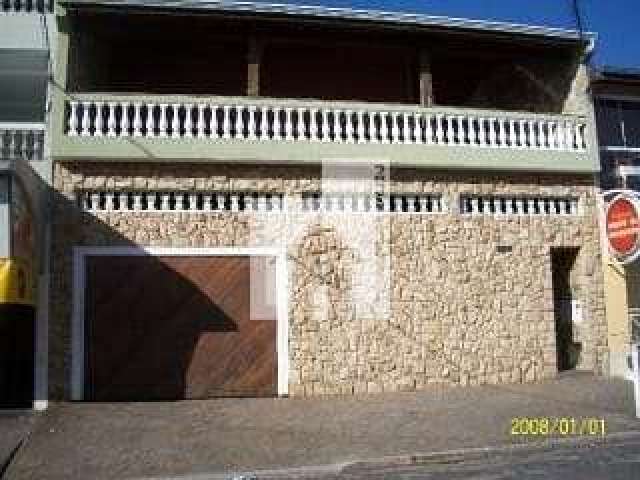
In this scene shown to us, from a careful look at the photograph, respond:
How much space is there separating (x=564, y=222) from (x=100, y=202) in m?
8.96

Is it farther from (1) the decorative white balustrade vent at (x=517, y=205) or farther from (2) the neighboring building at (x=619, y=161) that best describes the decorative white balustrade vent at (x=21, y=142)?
(2) the neighboring building at (x=619, y=161)

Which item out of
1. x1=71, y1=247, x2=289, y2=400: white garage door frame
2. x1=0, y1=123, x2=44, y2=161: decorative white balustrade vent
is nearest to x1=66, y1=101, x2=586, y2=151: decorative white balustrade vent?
x1=0, y1=123, x2=44, y2=161: decorative white balustrade vent

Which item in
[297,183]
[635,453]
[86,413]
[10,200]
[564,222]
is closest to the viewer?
[635,453]

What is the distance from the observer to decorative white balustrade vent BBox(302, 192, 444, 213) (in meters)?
14.5

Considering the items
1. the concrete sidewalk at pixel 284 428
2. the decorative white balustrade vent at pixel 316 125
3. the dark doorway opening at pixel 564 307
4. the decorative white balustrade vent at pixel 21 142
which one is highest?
the decorative white balustrade vent at pixel 316 125

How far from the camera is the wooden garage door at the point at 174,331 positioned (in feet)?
44.1

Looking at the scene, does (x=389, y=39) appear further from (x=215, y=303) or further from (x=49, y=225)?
(x=49, y=225)

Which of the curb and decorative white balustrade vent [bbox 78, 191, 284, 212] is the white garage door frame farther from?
the curb

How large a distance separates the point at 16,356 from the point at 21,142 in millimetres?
3773

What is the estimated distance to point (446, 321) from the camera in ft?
48.0

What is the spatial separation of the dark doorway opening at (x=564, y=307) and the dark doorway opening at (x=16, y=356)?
9.95m

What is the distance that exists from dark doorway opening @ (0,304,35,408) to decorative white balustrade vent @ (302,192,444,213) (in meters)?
5.20

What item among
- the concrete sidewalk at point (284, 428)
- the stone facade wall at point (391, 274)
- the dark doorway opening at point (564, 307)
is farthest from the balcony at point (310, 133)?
the concrete sidewalk at point (284, 428)

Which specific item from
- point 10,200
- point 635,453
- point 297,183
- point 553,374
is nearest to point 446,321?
point 553,374
